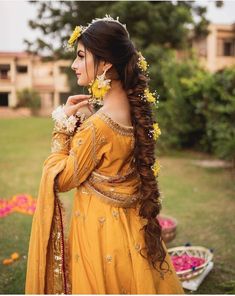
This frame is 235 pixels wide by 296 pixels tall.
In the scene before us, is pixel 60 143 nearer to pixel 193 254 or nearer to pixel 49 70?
pixel 193 254

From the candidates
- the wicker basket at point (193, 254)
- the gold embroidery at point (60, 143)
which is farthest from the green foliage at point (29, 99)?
the gold embroidery at point (60, 143)

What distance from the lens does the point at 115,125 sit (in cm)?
237

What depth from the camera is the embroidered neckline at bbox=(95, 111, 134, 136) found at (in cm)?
234

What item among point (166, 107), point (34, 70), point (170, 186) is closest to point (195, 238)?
point (170, 186)

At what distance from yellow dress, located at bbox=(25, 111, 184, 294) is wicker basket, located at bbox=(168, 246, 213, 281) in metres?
1.47

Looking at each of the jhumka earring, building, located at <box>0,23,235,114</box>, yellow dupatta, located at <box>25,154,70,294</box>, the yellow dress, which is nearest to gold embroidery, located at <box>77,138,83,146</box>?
the yellow dress

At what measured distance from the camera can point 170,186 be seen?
332 inches

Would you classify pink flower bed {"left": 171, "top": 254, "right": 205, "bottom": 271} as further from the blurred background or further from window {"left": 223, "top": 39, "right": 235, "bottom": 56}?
window {"left": 223, "top": 39, "right": 235, "bottom": 56}

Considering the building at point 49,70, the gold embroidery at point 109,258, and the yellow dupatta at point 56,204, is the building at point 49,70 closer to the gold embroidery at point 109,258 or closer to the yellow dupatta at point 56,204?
the yellow dupatta at point 56,204

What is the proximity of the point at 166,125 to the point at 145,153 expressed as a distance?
10.8 m

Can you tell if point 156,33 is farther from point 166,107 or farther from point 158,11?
point 166,107

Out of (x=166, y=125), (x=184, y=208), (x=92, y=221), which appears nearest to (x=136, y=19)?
(x=166, y=125)

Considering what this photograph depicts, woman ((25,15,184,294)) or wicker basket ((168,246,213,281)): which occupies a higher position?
woman ((25,15,184,294))

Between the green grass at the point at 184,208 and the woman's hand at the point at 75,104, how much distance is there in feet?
6.90
